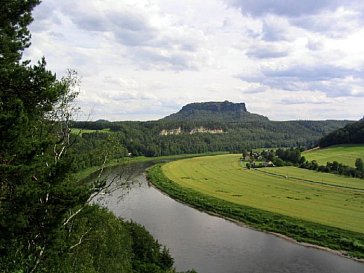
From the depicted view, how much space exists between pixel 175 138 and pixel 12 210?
6539 inches

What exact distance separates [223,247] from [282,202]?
77.3 ft

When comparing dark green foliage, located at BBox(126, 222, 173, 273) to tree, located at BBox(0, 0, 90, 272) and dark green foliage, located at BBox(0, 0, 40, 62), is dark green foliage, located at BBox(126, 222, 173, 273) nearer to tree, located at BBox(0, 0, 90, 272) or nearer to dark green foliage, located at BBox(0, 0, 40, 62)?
tree, located at BBox(0, 0, 90, 272)

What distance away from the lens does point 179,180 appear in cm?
7994

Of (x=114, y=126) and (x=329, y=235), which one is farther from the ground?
(x=114, y=126)

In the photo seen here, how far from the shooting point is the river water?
30500 mm

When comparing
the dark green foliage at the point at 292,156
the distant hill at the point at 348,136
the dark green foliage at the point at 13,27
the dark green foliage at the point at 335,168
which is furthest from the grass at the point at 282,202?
the distant hill at the point at 348,136

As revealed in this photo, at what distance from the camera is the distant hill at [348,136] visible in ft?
377

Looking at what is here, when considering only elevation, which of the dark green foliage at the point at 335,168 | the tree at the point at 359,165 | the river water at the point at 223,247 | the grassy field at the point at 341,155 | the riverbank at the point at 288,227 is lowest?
the river water at the point at 223,247

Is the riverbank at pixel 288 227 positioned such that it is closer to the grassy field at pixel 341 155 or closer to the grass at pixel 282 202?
the grass at pixel 282 202

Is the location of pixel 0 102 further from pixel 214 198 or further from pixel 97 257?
pixel 214 198

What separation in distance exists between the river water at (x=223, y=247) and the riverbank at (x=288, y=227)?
146 centimetres

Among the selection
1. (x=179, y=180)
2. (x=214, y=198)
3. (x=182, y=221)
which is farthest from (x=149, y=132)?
(x=182, y=221)

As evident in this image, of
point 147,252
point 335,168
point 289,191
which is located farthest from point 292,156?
point 147,252

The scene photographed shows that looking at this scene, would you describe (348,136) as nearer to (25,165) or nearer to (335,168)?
(335,168)
